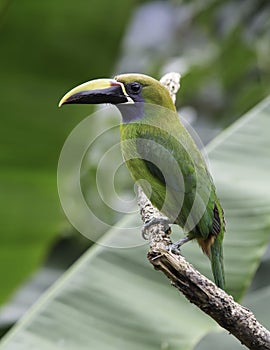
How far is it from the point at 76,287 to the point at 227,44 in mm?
2343

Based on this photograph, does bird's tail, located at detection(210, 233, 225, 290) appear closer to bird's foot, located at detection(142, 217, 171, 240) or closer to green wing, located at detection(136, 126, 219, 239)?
green wing, located at detection(136, 126, 219, 239)

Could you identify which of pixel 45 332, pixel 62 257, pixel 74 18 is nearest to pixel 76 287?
pixel 45 332

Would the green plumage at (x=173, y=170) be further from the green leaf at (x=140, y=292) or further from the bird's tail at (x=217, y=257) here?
the green leaf at (x=140, y=292)

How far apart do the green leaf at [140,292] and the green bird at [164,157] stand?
44 centimetres

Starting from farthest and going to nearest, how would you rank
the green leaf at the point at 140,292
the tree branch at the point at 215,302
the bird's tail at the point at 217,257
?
the green leaf at the point at 140,292 → the bird's tail at the point at 217,257 → the tree branch at the point at 215,302

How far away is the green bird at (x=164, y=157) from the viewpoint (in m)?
1.81

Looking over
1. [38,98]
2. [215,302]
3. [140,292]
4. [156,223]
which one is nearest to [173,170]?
[156,223]

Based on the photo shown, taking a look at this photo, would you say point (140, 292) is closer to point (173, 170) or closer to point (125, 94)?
point (173, 170)

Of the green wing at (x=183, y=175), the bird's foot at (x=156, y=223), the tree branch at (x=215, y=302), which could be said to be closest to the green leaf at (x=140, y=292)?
the bird's foot at (x=156, y=223)

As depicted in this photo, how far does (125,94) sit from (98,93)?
11cm

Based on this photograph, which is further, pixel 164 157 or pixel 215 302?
pixel 164 157

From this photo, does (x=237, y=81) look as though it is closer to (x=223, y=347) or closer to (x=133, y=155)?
(x=223, y=347)

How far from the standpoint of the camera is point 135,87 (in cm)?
187

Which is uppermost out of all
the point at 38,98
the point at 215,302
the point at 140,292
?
the point at 38,98
